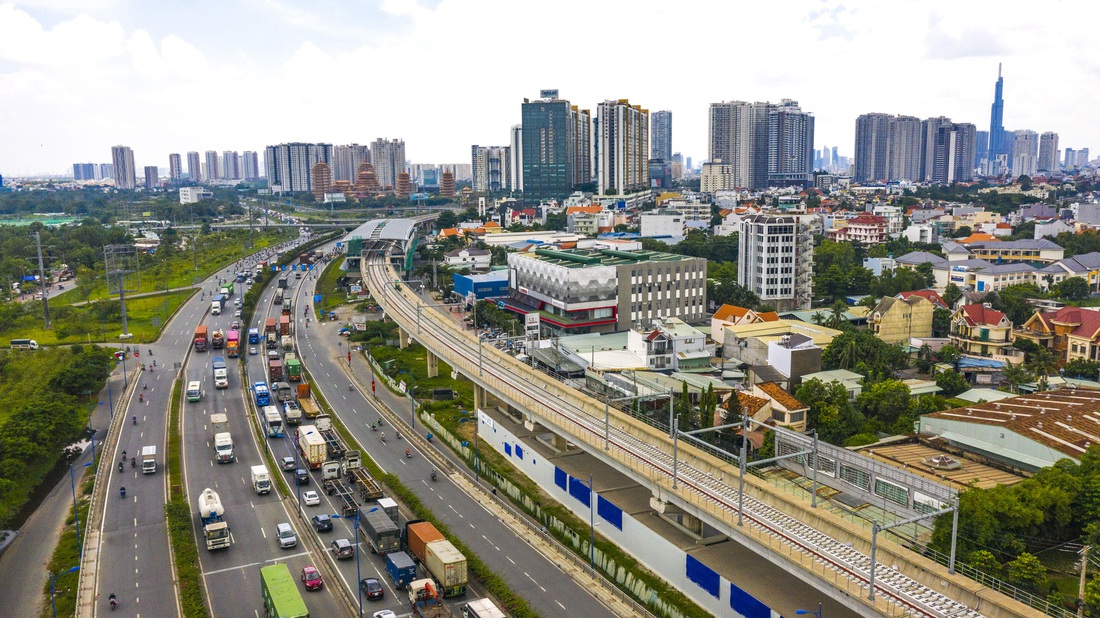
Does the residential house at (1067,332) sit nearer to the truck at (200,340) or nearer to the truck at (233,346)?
the truck at (233,346)

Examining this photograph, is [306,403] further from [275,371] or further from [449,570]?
[449,570]

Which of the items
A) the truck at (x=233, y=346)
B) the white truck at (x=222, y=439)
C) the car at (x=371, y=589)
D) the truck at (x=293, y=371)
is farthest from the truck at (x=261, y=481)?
the truck at (x=233, y=346)

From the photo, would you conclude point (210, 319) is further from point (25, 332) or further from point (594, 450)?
point (594, 450)

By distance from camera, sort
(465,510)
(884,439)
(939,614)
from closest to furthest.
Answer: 1. (939,614)
2. (465,510)
3. (884,439)

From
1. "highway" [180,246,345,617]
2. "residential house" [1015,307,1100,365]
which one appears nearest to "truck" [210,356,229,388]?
"highway" [180,246,345,617]

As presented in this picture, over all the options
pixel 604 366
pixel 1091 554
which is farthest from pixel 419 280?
pixel 1091 554

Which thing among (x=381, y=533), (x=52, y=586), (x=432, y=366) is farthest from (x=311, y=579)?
(x=432, y=366)
